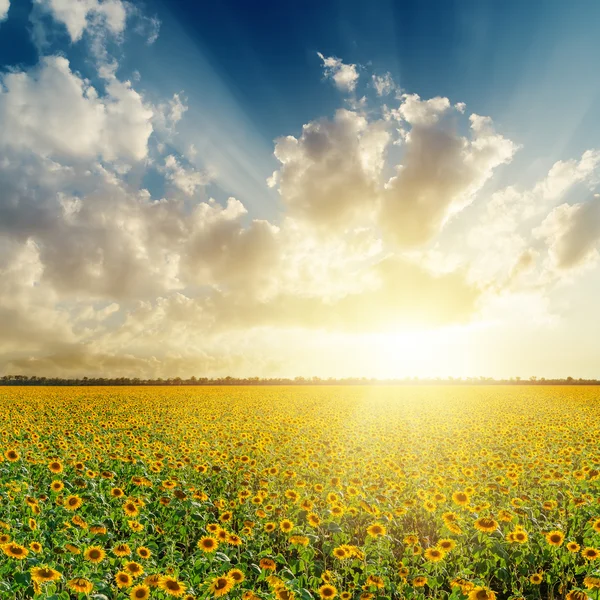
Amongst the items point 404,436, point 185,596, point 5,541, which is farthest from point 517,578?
point 404,436

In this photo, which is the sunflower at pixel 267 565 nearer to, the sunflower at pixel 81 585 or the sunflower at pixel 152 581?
the sunflower at pixel 152 581

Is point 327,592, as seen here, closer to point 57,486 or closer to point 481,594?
point 481,594

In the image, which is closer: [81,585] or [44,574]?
[81,585]

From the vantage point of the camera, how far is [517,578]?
22.4ft

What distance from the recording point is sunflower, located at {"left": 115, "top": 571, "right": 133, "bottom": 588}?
473 cm

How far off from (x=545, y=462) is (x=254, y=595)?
10390mm

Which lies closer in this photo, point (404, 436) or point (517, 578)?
point (517, 578)

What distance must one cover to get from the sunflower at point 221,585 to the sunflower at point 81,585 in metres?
1.26

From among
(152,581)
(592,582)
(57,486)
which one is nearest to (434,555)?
(592,582)

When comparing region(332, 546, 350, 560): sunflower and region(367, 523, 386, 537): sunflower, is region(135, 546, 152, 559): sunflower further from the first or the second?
region(367, 523, 386, 537): sunflower

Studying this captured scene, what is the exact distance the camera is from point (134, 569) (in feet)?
16.3

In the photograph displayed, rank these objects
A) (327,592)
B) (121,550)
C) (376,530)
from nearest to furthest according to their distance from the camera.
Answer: (327,592)
(121,550)
(376,530)

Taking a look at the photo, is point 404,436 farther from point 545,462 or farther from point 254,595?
point 254,595

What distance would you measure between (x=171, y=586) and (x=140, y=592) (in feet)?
1.08
